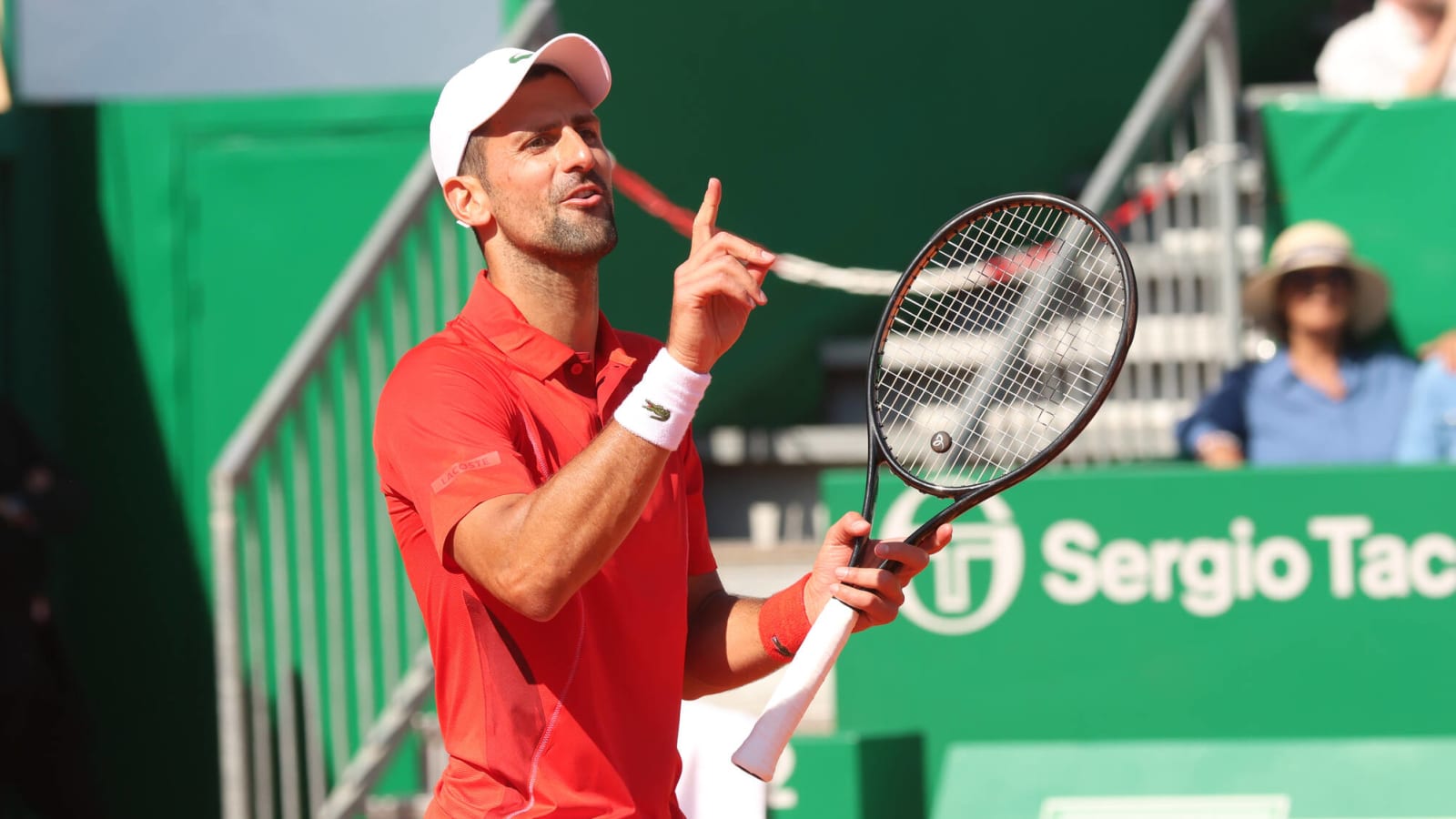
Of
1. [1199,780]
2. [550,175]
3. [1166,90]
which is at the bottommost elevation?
[1199,780]

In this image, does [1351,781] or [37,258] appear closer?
[1351,781]

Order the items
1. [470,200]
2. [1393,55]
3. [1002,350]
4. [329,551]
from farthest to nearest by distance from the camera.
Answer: [1393,55]
[329,551]
[1002,350]
[470,200]

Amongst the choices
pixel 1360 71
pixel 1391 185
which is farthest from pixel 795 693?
pixel 1360 71

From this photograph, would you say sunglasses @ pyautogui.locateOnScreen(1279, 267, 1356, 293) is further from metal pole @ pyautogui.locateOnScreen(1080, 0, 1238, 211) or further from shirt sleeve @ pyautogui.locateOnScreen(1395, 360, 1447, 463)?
metal pole @ pyautogui.locateOnScreen(1080, 0, 1238, 211)

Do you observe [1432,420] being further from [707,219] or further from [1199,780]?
[707,219]

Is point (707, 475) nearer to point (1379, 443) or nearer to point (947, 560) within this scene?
point (947, 560)

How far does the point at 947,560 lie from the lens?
530 cm

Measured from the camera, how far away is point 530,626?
2547 millimetres

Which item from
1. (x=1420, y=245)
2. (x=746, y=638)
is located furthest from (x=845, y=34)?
(x=746, y=638)

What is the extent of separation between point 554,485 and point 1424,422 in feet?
13.8

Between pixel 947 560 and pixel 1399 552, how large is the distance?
119 centimetres

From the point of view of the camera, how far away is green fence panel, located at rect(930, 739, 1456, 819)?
4918mm

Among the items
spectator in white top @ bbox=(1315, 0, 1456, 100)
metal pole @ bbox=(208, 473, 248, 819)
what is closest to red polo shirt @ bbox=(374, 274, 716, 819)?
metal pole @ bbox=(208, 473, 248, 819)

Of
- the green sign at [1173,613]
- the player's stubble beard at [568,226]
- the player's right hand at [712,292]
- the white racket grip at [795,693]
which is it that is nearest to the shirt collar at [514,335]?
the player's stubble beard at [568,226]
